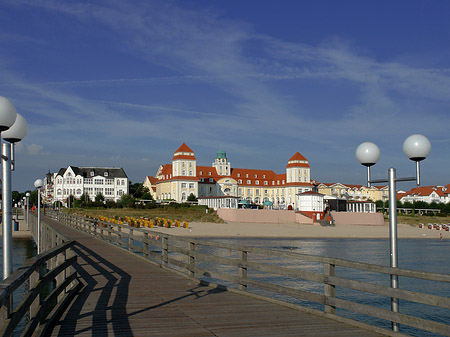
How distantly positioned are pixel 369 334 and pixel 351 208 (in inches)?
3379

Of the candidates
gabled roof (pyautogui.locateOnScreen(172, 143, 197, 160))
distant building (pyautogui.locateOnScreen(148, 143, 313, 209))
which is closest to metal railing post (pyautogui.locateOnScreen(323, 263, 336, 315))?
distant building (pyautogui.locateOnScreen(148, 143, 313, 209))

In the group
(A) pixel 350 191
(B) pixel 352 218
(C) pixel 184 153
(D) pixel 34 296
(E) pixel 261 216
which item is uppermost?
(C) pixel 184 153

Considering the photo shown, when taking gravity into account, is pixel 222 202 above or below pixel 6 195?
below

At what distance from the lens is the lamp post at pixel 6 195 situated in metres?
6.16

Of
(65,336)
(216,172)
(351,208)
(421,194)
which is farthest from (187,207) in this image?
(421,194)

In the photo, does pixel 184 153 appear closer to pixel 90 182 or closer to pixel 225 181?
pixel 225 181

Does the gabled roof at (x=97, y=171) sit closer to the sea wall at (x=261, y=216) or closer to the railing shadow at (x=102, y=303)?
the sea wall at (x=261, y=216)

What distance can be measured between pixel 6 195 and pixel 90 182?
116 meters

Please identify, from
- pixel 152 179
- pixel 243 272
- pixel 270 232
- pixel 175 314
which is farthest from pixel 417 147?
pixel 152 179

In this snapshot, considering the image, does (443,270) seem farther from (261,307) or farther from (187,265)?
(261,307)

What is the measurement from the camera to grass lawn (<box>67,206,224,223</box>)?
68000 millimetres

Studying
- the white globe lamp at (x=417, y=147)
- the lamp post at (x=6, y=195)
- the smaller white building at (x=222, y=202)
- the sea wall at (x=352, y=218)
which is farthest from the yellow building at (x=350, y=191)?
the lamp post at (x=6, y=195)

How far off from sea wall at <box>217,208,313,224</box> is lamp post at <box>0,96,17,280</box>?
64.1 meters

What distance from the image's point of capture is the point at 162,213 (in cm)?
7556
